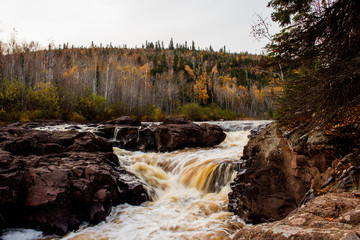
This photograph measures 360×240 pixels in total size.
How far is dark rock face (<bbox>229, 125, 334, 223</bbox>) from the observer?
466 cm

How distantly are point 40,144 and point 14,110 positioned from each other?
1623 cm

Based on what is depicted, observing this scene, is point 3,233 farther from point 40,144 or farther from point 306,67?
point 306,67

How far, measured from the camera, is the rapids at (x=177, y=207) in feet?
15.6

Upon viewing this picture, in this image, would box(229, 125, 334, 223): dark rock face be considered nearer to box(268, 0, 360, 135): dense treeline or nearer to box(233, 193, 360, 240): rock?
box(268, 0, 360, 135): dense treeline

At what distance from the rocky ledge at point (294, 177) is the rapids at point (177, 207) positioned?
0.77m

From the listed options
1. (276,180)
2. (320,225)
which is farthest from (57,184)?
(276,180)

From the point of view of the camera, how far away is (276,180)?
5.36 metres

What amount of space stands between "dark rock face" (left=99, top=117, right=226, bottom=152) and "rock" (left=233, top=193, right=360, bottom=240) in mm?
10575

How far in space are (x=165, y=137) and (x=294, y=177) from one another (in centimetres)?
895

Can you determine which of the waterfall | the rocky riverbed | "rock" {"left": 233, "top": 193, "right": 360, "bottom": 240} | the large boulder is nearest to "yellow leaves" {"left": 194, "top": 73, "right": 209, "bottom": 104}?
the large boulder

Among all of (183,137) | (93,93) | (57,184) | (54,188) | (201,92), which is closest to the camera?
(54,188)

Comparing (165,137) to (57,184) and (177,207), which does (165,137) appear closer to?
(177,207)

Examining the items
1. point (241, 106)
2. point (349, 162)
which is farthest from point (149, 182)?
point (241, 106)

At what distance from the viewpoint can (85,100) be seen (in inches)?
953
